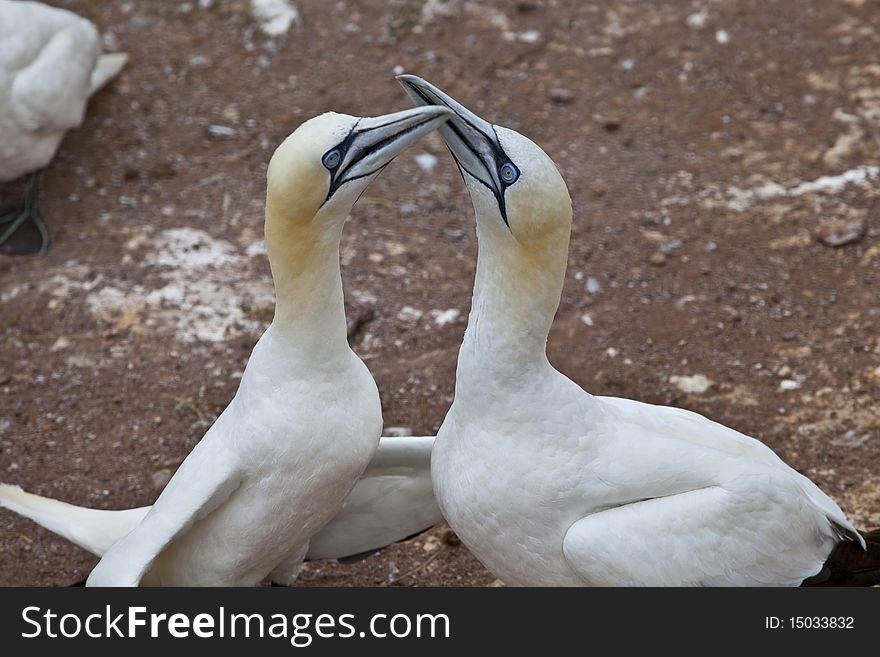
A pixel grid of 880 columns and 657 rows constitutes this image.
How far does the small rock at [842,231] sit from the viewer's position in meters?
6.03

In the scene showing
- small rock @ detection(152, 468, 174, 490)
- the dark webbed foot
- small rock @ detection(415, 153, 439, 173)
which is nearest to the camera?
small rock @ detection(152, 468, 174, 490)

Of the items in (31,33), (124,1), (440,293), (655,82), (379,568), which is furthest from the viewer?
(124,1)

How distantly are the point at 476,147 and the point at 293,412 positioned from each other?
95 centimetres

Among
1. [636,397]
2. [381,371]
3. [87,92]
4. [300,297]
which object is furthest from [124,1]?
[300,297]

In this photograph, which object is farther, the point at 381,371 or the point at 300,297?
the point at 381,371

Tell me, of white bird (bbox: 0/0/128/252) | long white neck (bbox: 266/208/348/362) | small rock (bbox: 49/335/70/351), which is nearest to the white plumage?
white bird (bbox: 0/0/128/252)

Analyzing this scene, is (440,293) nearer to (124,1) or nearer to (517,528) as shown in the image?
(517,528)

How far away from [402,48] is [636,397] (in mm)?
3549

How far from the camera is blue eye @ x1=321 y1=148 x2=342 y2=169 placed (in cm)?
320

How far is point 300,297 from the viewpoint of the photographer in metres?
3.45

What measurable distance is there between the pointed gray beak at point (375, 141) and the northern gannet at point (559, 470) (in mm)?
76

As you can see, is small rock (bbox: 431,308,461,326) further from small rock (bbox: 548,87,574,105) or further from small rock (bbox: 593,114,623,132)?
small rock (bbox: 548,87,574,105)

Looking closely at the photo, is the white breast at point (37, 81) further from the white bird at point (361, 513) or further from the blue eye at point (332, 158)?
the blue eye at point (332, 158)

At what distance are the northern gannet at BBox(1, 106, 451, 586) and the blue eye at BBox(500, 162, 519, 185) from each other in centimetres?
23
